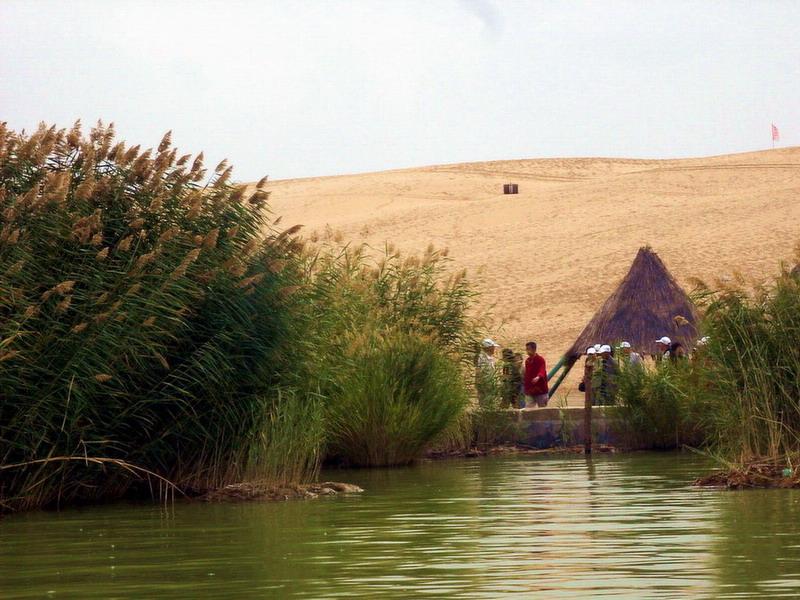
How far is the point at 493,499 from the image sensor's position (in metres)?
14.3

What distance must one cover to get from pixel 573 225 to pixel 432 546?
Answer: 55819 mm

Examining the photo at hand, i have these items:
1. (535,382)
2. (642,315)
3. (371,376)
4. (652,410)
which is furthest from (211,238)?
(642,315)

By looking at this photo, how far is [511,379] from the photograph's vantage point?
22562 mm

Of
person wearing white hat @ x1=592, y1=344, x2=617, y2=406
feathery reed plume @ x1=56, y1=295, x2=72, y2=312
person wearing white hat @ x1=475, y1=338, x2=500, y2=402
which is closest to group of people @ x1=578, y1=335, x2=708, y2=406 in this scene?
person wearing white hat @ x1=592, y1=344, x2=617, y2=406

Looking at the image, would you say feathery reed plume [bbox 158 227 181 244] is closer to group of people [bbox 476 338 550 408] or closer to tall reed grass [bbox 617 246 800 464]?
tall reed grass [bbox 617 246 800 464]

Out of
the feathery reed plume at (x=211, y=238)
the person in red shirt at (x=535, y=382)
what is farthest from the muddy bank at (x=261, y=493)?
the person in red shirt at (x=535, y=382)

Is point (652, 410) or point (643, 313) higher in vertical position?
point (643, 313)

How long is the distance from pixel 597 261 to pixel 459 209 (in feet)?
65.8

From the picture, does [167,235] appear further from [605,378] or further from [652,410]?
[605,378]

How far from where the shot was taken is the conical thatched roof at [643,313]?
2798 centimetres

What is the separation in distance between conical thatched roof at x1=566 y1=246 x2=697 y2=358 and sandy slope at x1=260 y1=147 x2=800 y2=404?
30.3ft

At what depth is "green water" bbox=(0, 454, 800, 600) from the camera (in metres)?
8.22

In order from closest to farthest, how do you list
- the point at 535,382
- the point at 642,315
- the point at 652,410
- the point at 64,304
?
the point at 64,304 → the point at 652,410 → the point at 535,382 → the point at 642,315

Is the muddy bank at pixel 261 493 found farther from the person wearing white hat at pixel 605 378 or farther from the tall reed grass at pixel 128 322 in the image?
the person wearing white hat at pixel 605 378
